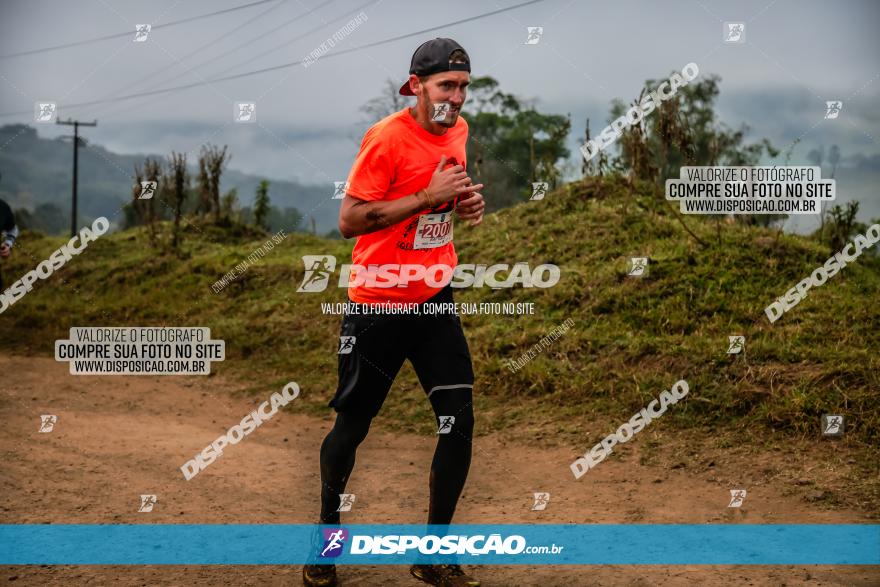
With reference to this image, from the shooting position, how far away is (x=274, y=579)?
12.2ft

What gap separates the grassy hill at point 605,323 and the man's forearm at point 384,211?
11.1 feet

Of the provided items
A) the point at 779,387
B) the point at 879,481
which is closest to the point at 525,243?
the point at 779,387

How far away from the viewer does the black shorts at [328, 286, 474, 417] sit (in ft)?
11.8

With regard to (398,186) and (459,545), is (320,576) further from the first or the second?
(398,186)

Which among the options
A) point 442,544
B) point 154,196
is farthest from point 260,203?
point 442,544

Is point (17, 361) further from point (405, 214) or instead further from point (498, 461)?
point (405, 214)

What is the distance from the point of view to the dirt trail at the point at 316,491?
374 cm

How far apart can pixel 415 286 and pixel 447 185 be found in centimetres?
48

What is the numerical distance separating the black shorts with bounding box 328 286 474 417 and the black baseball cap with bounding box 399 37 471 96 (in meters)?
1.00

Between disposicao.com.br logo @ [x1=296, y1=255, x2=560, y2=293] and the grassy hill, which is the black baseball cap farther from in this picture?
the grassy hill

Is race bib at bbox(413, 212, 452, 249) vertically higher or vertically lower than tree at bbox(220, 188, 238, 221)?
lower

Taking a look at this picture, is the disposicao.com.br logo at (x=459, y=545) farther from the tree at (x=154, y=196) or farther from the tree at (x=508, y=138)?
the tree at (x=508, y=138)

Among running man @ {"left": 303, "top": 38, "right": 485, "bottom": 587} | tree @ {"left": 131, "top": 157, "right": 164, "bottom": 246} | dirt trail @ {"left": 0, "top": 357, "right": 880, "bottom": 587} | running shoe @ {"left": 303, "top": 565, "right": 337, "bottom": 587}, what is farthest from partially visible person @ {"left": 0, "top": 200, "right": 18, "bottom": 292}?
tree @ {"left": 131, "top": 157, "right": 164, "bottom": 246}

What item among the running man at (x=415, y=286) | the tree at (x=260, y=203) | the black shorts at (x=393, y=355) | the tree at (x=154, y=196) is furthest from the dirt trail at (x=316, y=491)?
the tree at (x=260, y=203)
